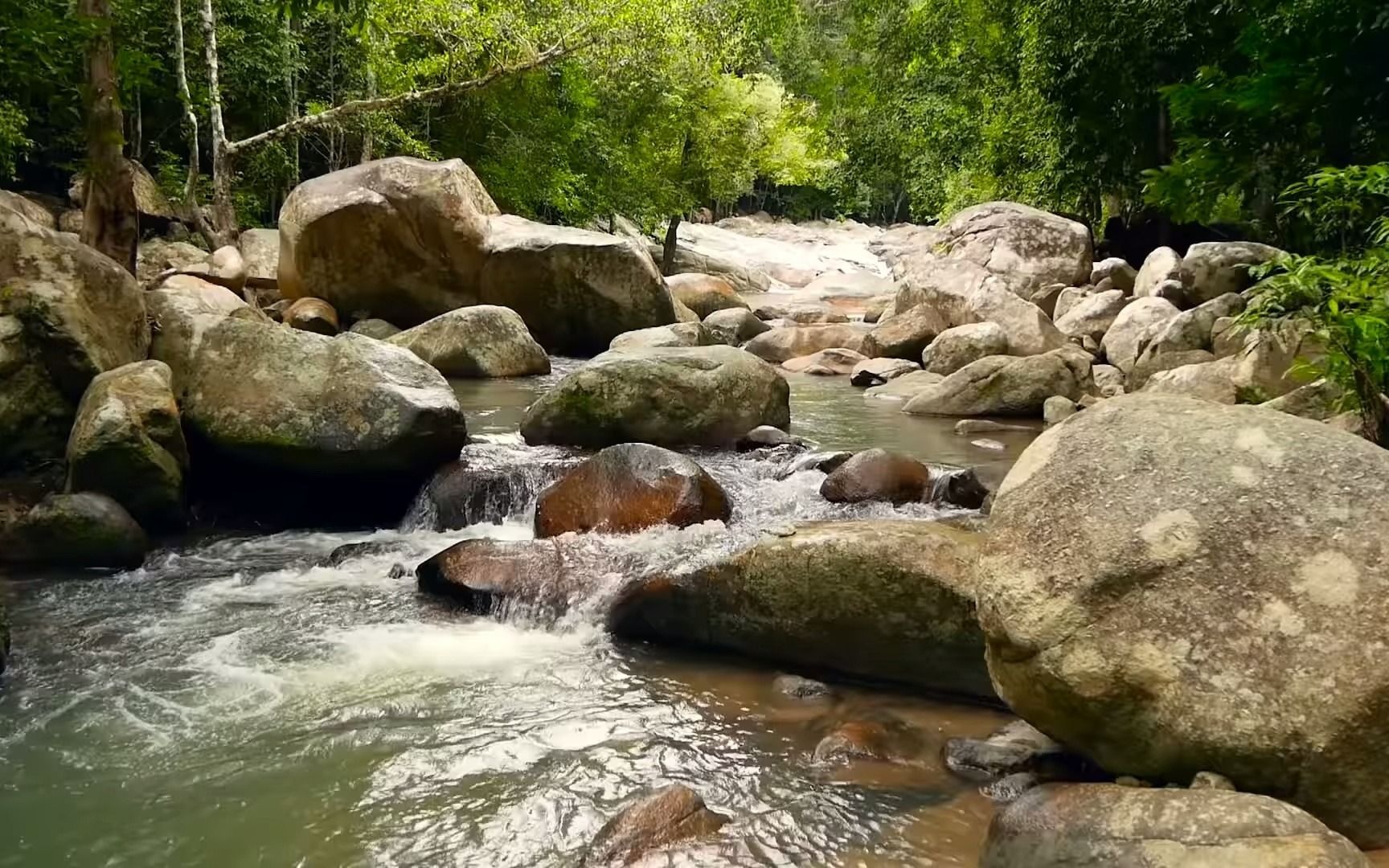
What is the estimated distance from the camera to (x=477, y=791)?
149 inches

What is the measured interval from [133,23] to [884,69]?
17071 millimetres

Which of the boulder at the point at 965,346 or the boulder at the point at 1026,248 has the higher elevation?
the boulder at the point at 1026,248

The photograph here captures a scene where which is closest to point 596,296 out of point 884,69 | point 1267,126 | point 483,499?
point 483,499

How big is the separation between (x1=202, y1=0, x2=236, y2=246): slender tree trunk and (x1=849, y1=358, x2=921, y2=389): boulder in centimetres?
1100

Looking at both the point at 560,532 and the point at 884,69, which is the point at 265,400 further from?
the point at 884,69

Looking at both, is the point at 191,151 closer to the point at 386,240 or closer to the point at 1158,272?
the point at 386,240

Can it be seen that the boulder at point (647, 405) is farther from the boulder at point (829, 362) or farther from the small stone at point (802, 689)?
the boulder at point (829, 362)

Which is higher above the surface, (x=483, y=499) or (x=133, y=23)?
(x=133, y=23)

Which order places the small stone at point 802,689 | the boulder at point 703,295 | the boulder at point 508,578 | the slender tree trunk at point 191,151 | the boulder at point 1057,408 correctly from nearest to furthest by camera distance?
1. the small stone at point 802,689
2. the boulder at point 508,578
3. the boulder at point 1057,408
4. the slender tree trunk at point 191,151
5. the boulder at point 703,295

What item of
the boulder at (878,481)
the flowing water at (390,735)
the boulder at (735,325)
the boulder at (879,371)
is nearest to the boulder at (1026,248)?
the boulder at (879,371)

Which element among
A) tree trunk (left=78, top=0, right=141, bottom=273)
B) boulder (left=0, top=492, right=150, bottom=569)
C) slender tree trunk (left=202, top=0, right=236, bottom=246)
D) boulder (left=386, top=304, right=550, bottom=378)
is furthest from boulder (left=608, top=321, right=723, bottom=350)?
slender tree trunk (left=202, top=0, right=236, bottom=246)

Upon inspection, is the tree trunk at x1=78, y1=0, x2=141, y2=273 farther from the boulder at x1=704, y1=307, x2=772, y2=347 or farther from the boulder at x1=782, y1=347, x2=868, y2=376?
the boulder at x1=704, y1=307, x2=772, y2=347

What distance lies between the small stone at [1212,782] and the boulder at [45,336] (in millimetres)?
7121

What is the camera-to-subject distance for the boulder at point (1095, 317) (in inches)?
542
